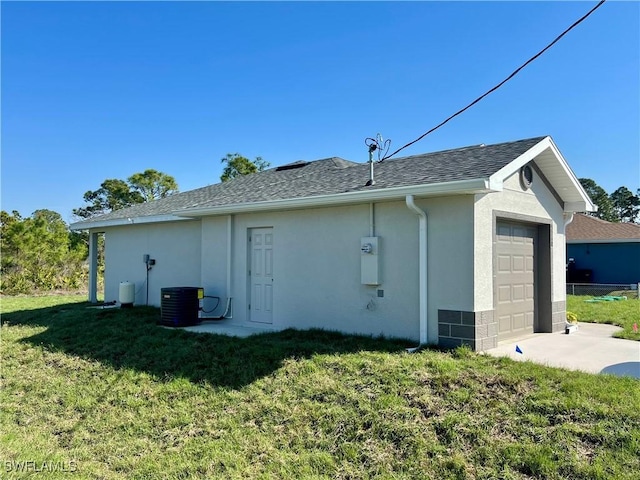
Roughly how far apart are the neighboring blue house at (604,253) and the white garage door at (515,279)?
53.5 feet

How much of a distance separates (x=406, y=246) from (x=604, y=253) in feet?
65.8

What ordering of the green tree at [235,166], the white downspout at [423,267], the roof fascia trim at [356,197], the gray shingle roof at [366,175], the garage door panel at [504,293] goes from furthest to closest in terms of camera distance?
the green tree at [235,166] → the garage door panel at [504,293] → the gray shingle roof at [366,175] → the white downspout at [423,267] → the roof fascia trim at [356,197]

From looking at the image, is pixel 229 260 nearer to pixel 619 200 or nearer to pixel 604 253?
pixel 604 253

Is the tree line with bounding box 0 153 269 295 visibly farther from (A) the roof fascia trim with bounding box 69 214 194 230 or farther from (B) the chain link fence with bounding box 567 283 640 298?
(B) the chain link fence with bounding box 567 283 640 298

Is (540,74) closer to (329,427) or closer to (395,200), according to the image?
(395,200)

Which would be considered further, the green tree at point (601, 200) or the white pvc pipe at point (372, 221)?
the green tree at point (601, 200)

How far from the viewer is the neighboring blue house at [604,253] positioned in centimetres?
2177

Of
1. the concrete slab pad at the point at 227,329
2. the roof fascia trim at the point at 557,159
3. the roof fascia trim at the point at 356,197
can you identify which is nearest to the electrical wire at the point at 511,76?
the roof fascia trim at the point at 557,159

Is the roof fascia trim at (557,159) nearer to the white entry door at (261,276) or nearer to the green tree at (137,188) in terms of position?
the white entry door at (261,276)

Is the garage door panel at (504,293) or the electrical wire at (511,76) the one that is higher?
the electrical wire at (511,76)

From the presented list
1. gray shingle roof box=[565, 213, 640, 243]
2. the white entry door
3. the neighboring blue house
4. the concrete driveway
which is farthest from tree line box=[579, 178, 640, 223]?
the white entry door

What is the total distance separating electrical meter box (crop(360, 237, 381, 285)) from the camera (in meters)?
7.54

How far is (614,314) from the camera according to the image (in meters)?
11.4

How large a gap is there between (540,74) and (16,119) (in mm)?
14345
